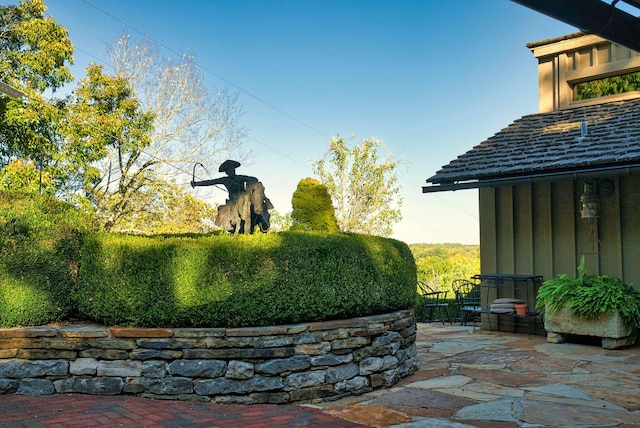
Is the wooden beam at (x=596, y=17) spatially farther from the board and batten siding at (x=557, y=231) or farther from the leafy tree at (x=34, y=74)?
the leafy tree at (x=34, y=74)

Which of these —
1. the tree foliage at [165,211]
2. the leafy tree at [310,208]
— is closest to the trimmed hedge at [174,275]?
the leafy tree at [310,208]

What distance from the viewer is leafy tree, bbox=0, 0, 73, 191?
1054 cm

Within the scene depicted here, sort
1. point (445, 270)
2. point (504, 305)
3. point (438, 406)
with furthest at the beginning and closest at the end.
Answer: point (445, 270)
point (504, 305)
point (438, 406)

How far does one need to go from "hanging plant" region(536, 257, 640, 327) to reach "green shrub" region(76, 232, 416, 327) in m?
3.42

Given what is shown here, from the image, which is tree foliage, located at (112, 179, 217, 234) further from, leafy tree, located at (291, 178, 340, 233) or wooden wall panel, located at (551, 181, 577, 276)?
wooden wall panel, located at (551, 181, 577, 276)

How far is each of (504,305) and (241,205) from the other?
4442mm

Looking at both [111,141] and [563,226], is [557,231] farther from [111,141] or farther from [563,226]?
[111,141]

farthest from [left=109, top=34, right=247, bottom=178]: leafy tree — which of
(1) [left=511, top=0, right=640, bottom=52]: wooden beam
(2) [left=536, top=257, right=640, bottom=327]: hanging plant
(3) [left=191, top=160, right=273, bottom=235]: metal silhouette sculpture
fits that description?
(1) [left=511, top=0, right=640, bottom=52]: wooden beam

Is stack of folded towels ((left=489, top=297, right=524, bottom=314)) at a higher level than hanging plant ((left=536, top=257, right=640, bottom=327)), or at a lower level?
lower

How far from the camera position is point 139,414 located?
3564 millimetres

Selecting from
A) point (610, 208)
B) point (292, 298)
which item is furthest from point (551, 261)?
point (292, 298)

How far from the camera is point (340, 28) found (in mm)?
12586

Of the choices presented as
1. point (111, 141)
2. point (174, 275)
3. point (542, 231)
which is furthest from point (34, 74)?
point (542, 231)

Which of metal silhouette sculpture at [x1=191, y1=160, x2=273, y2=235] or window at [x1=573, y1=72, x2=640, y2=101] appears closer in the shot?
metal silhouette sculpture at [x1=191, y1=160, x2=273, y2=235]
